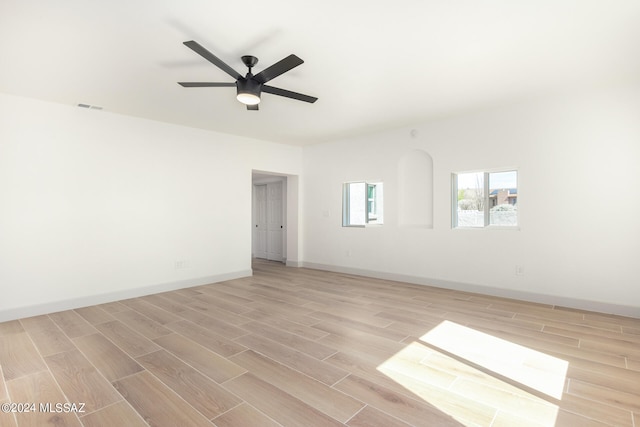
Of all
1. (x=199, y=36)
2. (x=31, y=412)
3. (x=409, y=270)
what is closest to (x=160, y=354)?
(x=31, y=412)

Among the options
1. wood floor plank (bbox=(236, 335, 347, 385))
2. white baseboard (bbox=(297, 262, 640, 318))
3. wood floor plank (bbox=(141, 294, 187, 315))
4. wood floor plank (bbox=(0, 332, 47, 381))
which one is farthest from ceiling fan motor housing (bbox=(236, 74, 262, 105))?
white baseboard (bbox=(297, 262, 640, 318))

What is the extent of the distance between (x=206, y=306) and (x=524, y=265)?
4433 mm

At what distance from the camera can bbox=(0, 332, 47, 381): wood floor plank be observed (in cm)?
245

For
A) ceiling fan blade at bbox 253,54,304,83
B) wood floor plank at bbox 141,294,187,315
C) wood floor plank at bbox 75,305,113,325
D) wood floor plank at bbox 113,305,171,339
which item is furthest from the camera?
wood floor plank at bbox 141,294,187,315

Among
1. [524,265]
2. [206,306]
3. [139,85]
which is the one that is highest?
[139,85]

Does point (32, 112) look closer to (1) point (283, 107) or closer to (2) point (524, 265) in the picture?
(1) point (283, 107)

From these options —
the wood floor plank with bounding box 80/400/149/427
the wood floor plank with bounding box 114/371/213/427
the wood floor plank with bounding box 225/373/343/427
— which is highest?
the wood floor plank with bounding box 114/371/213/427

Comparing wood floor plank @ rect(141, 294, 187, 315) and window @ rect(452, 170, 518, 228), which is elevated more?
window @ rect(452, 170, 518, 228)

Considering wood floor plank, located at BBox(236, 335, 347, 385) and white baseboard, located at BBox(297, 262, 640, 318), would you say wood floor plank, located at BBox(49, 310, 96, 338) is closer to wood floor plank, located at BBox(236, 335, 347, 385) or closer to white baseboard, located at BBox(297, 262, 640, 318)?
wood floor plank, located at BBox(236, 335, 347, 385)

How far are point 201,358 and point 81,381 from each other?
823 millimetres

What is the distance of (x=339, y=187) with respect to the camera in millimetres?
6707

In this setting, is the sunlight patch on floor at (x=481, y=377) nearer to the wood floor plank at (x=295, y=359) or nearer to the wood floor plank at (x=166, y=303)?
the wood floor plank at (x=295, y=359)

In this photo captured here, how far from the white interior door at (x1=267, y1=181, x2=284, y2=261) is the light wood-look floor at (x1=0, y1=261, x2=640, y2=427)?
4192mm

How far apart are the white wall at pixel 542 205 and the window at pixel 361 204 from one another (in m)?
0.48
